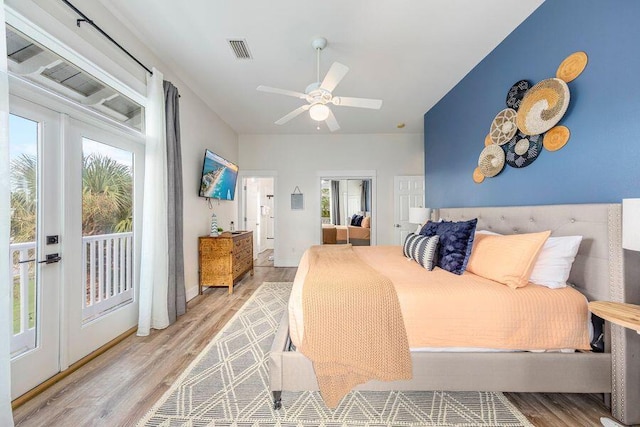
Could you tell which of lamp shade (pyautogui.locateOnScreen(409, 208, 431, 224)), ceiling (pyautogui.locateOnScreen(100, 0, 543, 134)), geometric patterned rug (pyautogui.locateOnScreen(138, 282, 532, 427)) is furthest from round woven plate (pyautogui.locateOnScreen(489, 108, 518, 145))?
geometric patterned rug (pyautogui.locateOnScreen(138, 282, 532, 427))

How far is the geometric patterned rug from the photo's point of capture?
140 centimetres

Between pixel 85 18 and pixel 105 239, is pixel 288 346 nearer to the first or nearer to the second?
pixel 105 239

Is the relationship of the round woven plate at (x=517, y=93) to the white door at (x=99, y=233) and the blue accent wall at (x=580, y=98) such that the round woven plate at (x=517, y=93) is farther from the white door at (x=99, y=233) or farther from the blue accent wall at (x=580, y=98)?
the white door at (x=99, y=233)

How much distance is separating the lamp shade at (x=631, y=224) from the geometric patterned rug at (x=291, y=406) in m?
1.11

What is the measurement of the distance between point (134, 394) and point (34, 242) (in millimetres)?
1236

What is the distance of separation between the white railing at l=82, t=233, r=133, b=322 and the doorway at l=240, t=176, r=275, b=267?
3.04m

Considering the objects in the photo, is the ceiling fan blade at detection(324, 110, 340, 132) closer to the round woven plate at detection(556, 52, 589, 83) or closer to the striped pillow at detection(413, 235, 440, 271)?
the striped pillow at detection(413, 235, 440, 271)

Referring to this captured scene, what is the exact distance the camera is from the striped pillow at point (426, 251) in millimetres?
2066

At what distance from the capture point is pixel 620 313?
A: 1185mm

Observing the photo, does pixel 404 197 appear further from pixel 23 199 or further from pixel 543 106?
pixel 23 199

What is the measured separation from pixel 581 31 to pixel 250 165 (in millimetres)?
4983

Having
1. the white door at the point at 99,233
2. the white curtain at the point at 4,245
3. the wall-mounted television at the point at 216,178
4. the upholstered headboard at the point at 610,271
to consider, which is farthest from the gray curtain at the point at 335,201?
the white curtain at the point at 4,245

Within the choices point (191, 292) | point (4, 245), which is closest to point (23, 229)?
point (4, 245)

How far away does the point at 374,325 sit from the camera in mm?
1438
